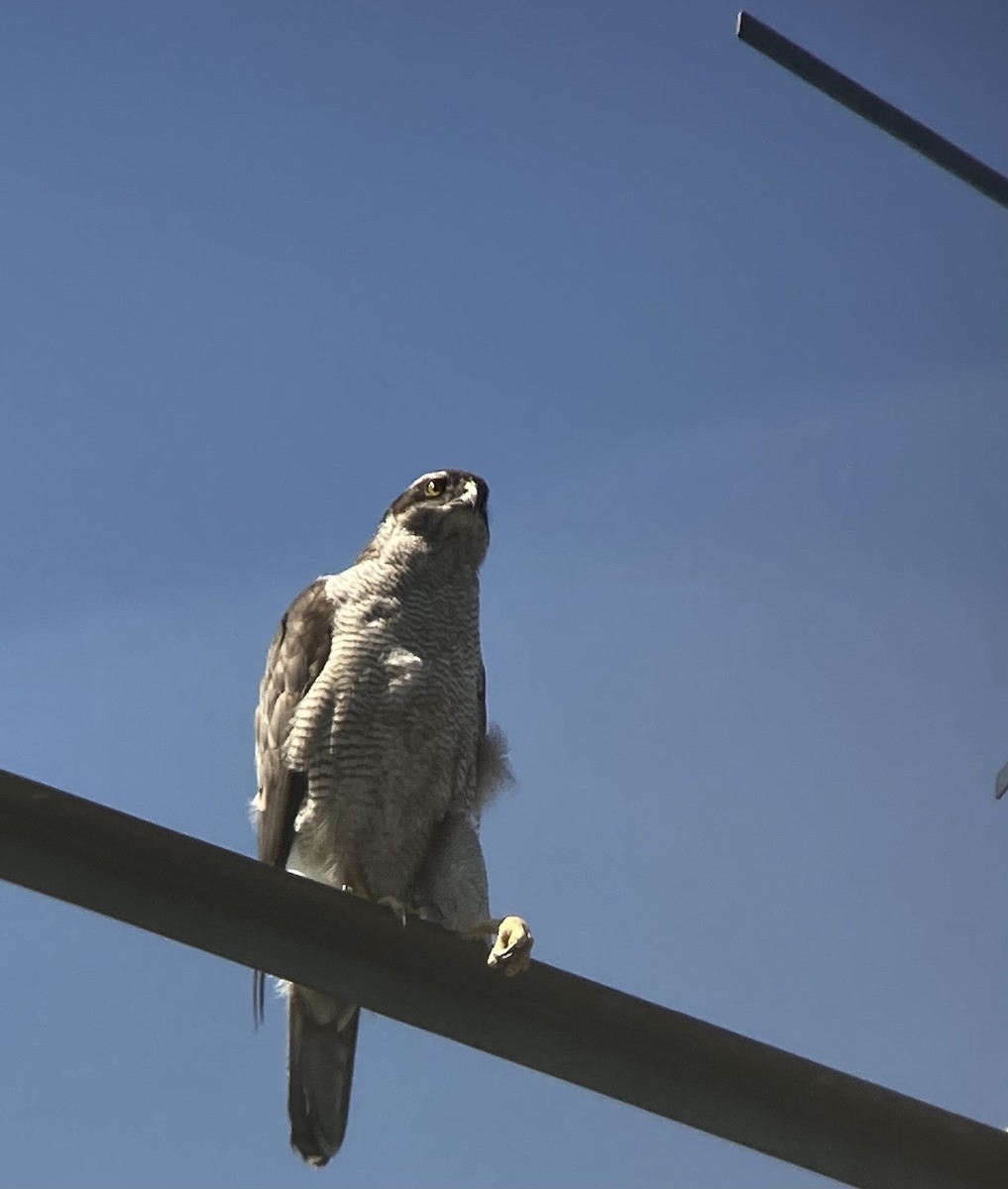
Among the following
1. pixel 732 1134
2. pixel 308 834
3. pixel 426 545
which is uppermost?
pixel 426 545

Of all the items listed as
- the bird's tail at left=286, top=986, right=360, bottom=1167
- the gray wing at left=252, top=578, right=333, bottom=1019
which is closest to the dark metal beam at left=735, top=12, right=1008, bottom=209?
the gray wing at left=252, top=578, right=333, bottom=1019

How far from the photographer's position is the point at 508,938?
4.14 m

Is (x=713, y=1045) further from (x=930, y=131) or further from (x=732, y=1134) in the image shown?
(x=930, y=131)

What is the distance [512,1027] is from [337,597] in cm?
289

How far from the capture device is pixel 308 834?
5418 millimetres

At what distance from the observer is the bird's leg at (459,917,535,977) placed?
12.0ft

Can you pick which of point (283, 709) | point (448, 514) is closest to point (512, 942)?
point (283, 709)

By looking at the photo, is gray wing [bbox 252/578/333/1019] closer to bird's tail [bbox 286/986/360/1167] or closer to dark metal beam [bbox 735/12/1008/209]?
bird's tail [bbox 286/986/360/1167]

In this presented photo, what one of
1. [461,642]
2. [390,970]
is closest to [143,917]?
[390,970]

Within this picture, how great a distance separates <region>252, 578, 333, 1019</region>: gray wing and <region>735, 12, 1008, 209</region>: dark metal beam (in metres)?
2.59

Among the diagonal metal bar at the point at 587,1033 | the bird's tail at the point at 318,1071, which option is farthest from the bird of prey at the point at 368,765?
the diagonal metal bar at the point at 587,1033

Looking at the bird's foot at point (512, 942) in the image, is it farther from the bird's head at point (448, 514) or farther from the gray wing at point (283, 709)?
the bird's head at point (448, 514)

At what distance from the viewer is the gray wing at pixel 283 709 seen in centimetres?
543

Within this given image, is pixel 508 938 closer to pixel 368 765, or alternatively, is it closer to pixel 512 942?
pixel 512 942
